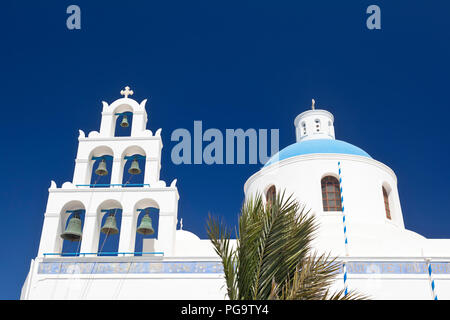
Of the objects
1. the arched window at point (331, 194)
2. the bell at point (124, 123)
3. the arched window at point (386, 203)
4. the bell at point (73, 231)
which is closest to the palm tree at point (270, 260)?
the bell at point (73, 231)

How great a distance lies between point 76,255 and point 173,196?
Result: 262cm

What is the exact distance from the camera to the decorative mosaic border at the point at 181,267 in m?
10.6

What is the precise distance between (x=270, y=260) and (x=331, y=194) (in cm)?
960

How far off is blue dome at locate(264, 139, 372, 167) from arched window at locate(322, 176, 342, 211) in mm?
1189

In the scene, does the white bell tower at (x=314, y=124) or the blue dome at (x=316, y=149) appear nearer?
the blue dome at (x=316, y=149)

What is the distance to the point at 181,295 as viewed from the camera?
34.5ft

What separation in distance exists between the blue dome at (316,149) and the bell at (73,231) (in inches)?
281

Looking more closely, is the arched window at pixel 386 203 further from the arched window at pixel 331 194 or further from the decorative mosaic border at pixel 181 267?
the decorative mosaic border at pixel 181 267

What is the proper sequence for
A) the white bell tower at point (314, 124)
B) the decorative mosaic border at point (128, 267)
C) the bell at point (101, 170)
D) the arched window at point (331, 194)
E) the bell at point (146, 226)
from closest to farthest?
1. the decorative mosaic border at point (128, 267)
2. the bell at point (146, 226)
3. the bell at point (101, 170)
4. the arched window at point (331, 194)
5. the white bell tower at point (314, 124)

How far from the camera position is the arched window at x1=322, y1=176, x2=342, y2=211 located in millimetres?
14344

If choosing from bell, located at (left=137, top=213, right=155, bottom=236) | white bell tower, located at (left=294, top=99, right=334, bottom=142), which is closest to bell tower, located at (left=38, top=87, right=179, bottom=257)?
bell, located at (left=137, top=213, right=155, bottom=236)

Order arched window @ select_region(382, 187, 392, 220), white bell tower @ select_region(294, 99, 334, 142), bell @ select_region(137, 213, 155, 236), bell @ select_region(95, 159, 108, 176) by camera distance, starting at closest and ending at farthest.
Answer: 1. bell @ select_region(137, 213, 155, 236)
2. bell @ select_region(95, 159, 108, 176)
3. arched window @ select_region(382, 187, 392, 220)
4. white bell tower @ select_region(294, 99, 334, 142)

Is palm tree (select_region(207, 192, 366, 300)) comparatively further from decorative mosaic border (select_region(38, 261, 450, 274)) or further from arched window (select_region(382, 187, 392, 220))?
arched window (select_region(382, 187, 392, 220))
